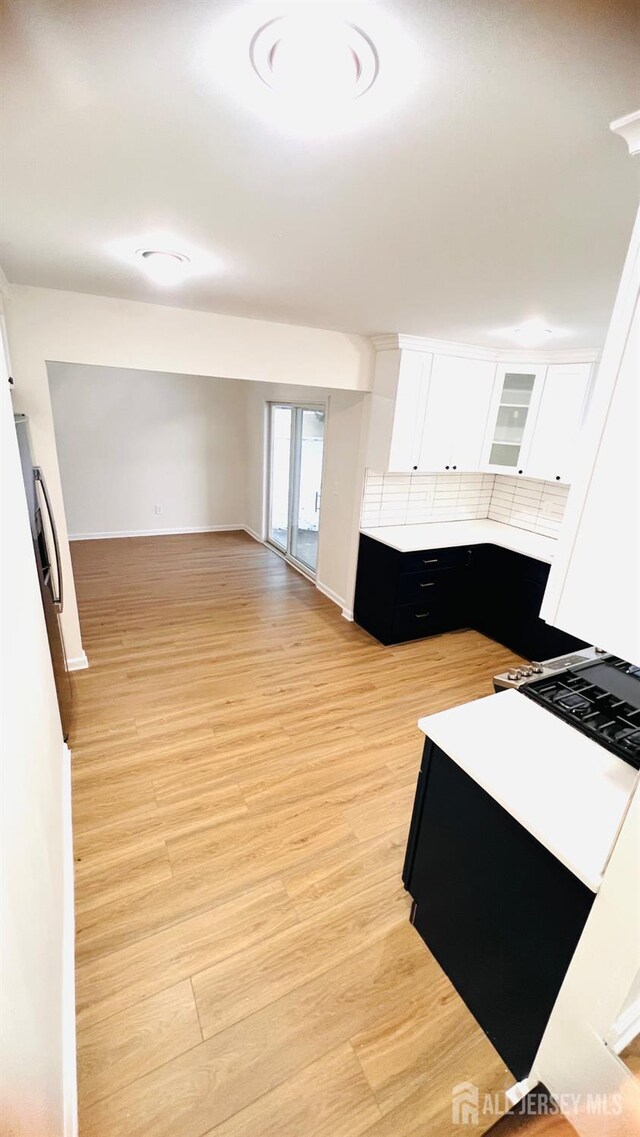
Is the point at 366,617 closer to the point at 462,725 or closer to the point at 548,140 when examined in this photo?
the point at 462,725

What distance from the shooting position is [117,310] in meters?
2.64

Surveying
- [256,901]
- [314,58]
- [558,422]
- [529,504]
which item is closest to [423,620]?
[529,504]

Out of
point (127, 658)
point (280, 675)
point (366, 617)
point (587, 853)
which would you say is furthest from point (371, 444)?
point (587, 853)

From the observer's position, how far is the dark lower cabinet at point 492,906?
3.81ft

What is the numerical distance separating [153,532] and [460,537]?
4306 mm

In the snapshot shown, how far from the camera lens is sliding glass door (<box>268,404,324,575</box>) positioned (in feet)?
16.0

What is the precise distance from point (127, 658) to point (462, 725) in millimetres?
2707

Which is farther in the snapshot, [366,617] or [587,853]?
[366,617]

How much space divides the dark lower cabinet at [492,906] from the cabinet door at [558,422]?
283 cm

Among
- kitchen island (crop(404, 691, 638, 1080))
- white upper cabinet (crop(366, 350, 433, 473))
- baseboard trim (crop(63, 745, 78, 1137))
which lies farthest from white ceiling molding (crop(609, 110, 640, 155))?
white upper cabinet (crop(366, 350, 433, 473))

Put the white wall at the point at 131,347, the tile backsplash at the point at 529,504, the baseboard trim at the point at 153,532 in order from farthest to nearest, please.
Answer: the baseboard trim at the point at 153,532
the tile backsplash at the point at 529,504
the white wall at the point at 131,347

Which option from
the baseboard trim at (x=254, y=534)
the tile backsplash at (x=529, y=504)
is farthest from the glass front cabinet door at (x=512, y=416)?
Result: the baseboard trim at (x=254, y=534)

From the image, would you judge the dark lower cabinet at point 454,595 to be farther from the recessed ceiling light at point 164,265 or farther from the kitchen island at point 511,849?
the recessed ceiling light at point 164,265

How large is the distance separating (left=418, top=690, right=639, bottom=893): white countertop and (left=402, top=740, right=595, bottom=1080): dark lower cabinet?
0.27 feet
